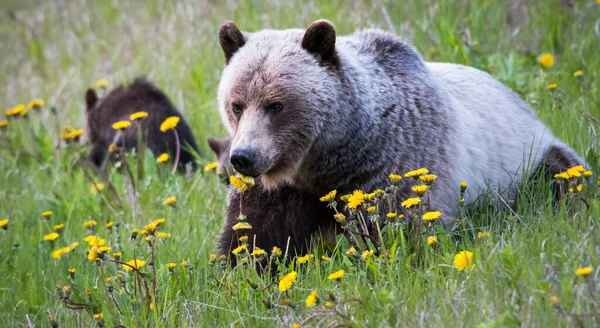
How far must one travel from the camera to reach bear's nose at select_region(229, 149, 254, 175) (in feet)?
14.3

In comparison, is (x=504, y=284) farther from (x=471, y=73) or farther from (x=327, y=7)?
(x=327, y=7)

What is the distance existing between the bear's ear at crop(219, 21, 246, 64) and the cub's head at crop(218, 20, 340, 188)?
20cm

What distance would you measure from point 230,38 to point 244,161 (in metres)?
1.00

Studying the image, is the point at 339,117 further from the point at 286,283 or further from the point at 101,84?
the point at 101,84

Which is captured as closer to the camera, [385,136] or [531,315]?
[531,315]

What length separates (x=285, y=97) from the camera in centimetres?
465

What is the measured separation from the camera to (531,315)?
10.9ft

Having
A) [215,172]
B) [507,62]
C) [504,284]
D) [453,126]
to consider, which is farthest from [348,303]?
[507,62]

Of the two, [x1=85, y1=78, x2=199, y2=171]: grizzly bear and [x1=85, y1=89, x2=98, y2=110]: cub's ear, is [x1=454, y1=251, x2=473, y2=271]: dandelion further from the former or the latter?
[x1=85, y1=89, x2=98, y2=110]: cub's ear

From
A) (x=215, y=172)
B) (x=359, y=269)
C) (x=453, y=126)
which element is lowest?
(x=215, y=172)

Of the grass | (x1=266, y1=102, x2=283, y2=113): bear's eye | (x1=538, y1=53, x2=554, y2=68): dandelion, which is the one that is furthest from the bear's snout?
(x1=538, y1=53, x2=554, y2=68): dandelion

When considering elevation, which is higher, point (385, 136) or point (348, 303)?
point (385, 136)

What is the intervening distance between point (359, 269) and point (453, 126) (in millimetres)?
1382

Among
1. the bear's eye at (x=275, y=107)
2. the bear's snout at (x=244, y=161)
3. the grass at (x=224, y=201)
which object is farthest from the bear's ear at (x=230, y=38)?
the grass at (x=224, y=201)
